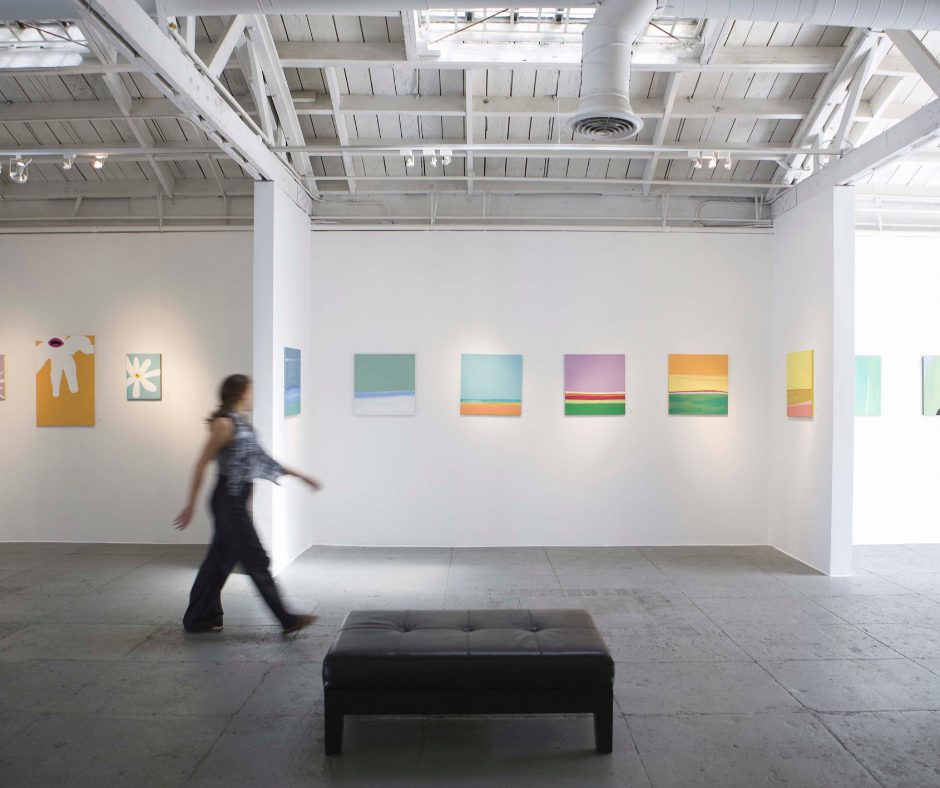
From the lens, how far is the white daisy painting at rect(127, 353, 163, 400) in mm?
7145

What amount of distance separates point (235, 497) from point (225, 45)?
3.27 metres

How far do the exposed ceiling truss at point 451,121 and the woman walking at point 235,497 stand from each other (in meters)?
2.09

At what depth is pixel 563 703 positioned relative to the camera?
292 cm

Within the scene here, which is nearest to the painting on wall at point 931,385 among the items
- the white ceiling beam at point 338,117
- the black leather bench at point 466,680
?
the black leather bench at point 466,680

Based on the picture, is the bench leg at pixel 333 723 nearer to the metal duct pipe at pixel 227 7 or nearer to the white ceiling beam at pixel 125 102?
the metal duct pipe at pixel 227 7

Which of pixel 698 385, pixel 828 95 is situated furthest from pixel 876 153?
pixel 698 385

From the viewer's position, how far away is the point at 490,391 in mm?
7109

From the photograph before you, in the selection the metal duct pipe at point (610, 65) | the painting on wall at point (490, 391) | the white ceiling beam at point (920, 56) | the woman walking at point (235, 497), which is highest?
the white ceiling beam at point (920, 56)

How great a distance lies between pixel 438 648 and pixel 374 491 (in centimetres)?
428

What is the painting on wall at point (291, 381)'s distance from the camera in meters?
6.19

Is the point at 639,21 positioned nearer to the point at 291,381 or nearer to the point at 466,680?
the point at 466,680

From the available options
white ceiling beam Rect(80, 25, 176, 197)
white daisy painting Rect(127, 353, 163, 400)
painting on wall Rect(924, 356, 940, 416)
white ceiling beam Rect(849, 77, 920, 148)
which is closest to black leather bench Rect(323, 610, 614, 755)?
white ceiling beam Rect(80, 25, 176, 197)

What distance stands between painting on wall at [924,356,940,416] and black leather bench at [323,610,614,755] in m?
6.44

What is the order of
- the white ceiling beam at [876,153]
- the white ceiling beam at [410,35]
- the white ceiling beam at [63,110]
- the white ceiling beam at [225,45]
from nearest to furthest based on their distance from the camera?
the white ceiling beam at [225,45], the white ceiling beam at [876,153], the white ceiling beam at [410,35], the white ceiling beam at [63,110]
